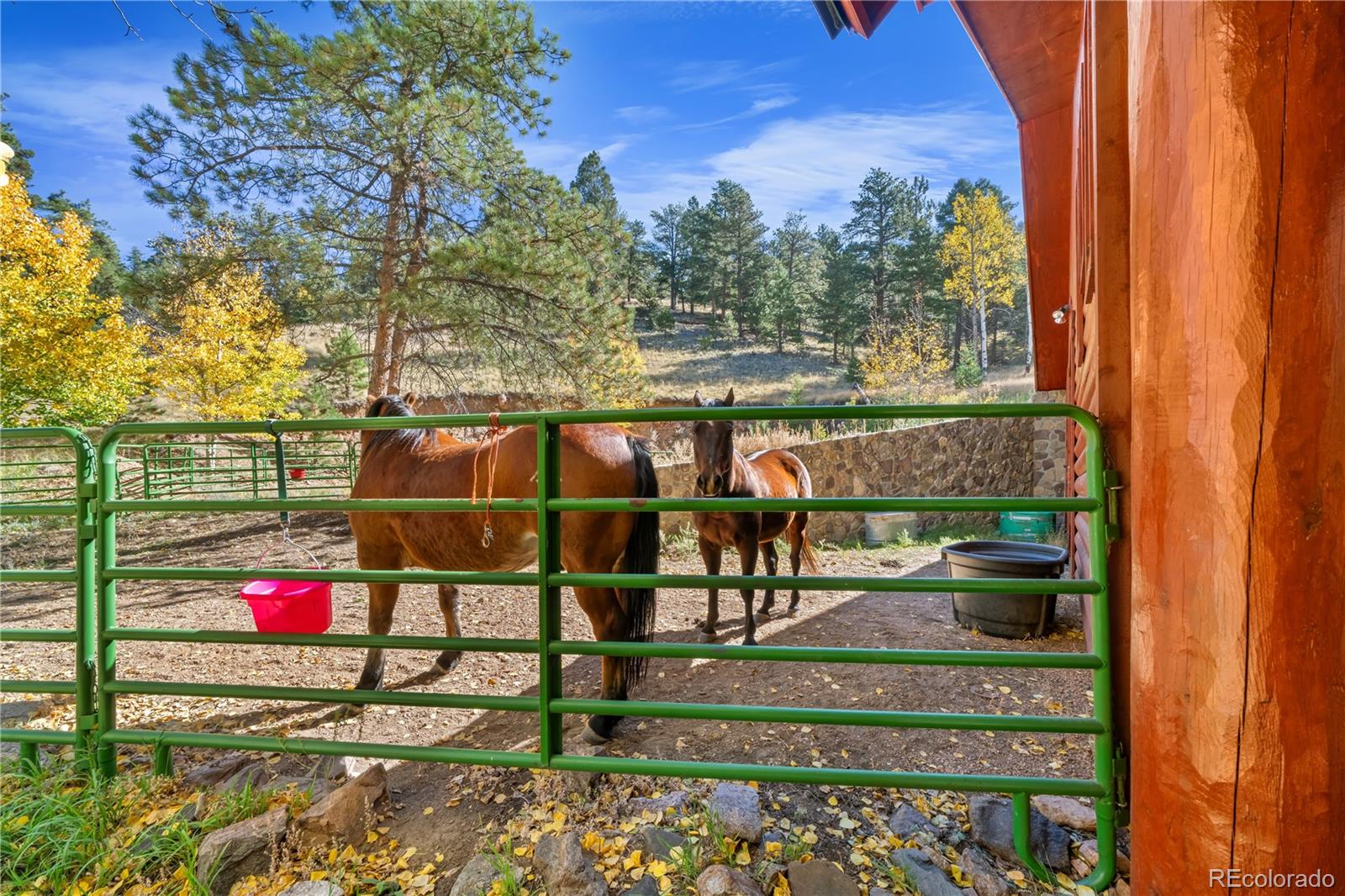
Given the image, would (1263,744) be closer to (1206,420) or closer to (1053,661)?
(1053,661)

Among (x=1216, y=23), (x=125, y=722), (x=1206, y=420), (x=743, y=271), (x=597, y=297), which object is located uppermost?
(x=743, y=271)

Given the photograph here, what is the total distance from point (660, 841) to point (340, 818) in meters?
1.13

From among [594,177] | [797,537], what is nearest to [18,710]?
[797,537]

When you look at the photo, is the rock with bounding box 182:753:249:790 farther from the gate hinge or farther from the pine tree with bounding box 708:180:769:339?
the pine tree with bounding box 708:180:769:339

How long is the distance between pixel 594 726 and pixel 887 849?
1.38 metres

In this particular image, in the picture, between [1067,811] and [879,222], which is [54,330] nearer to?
[1067,811]

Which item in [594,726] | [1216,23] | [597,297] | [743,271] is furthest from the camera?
[743,271]

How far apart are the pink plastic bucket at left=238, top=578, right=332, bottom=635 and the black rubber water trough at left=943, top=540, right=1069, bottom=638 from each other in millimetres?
3843

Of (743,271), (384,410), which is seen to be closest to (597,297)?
(384,410)

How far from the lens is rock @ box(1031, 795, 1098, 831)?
5.97 ft

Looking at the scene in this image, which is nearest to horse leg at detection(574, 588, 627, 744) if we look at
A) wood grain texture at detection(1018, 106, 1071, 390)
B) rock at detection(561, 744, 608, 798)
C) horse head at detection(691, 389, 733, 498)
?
rock at detection(561, 744, 608, 798)

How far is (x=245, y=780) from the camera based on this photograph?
2365 millimetres

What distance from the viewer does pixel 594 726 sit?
109 inches

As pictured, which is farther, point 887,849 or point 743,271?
point 743,271
